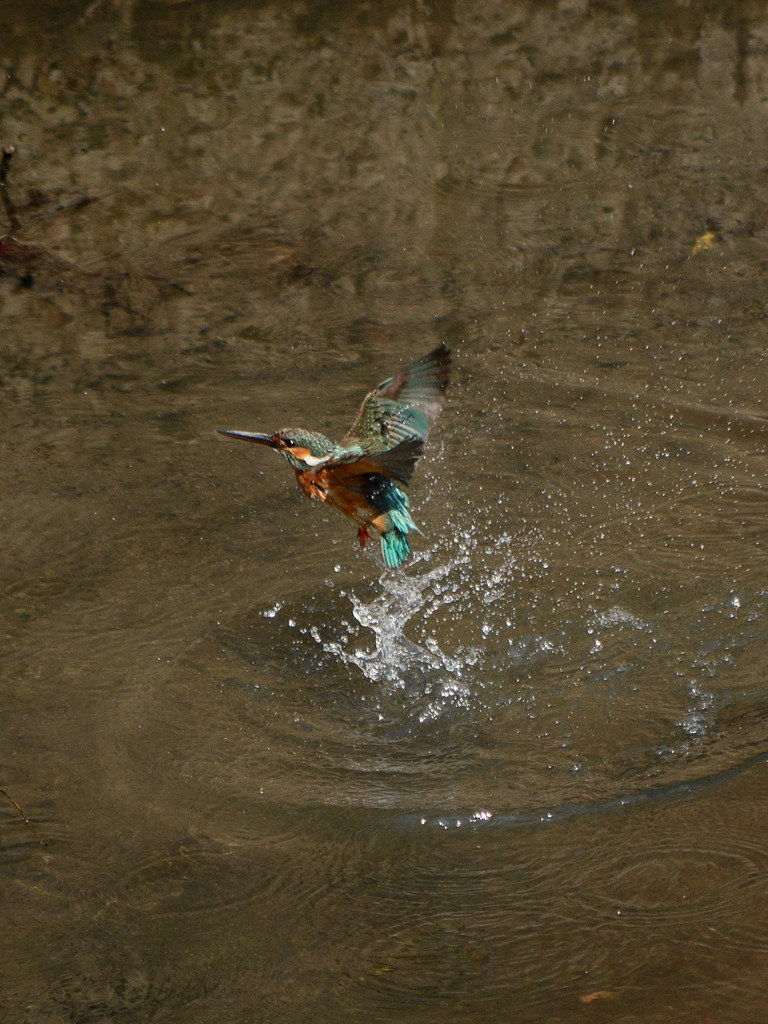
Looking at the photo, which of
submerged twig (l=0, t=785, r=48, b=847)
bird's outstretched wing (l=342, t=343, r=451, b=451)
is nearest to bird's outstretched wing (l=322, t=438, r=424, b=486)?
bird's outstretched wing (l=342, t=343, r=451, b=451)

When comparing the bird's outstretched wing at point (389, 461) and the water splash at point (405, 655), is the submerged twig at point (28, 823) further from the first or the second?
the bird's outstretched wing at point (389, 461)

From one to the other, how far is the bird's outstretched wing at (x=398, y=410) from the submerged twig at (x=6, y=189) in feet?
8.51

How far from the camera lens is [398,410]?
10.3 feet

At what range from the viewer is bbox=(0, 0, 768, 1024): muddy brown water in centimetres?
231

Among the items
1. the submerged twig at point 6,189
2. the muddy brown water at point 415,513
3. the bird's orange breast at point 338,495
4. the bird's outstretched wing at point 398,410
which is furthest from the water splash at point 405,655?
the submerged twig at point 6,189

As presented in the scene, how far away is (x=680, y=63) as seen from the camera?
18.0ft

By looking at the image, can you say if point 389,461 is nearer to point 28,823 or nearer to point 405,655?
point 405,655

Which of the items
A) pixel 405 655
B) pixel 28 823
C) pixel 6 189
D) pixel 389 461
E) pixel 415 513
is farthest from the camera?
pixel 6 189

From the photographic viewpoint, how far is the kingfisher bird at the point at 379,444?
303cm

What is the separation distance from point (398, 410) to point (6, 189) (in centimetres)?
282

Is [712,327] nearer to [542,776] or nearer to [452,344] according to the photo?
[452,344]

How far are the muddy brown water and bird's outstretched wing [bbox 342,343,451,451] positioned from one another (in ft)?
2.05

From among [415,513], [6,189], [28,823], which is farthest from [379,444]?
[6,189]

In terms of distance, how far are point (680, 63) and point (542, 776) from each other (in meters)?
4.27
